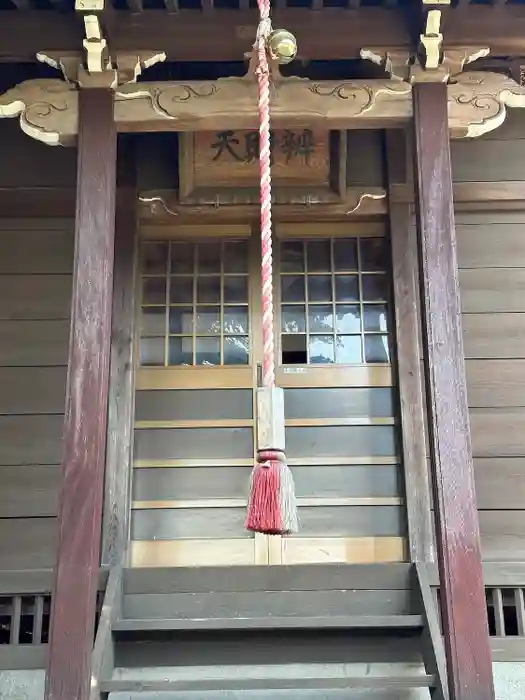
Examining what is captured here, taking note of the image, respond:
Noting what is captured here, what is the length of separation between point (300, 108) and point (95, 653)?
236 cm

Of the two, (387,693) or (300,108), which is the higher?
(300,108)

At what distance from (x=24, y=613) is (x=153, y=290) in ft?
5.76

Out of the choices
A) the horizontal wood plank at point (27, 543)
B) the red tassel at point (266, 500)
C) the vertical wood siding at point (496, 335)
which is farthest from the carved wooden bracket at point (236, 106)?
the horizontal wood plank at point (27, 543)

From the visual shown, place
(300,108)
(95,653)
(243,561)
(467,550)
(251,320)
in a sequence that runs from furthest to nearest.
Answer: (251,320)
(243,561)
(300,108)
(95,653)
(467,550)

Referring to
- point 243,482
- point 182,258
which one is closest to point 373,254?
point 182,258

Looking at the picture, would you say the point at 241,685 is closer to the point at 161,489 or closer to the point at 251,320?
the point at 161,489

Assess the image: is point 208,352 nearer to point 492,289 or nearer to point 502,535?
point 492,289

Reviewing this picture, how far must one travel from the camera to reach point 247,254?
4477mm

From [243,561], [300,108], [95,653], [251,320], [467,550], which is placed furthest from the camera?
[251,320]

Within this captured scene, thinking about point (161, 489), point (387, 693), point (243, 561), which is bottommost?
point (387, 693)

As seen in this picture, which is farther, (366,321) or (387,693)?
(366,321)

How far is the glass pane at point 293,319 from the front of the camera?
440 cm

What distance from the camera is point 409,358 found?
4.20 metres

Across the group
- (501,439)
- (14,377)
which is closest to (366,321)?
(501,439)
